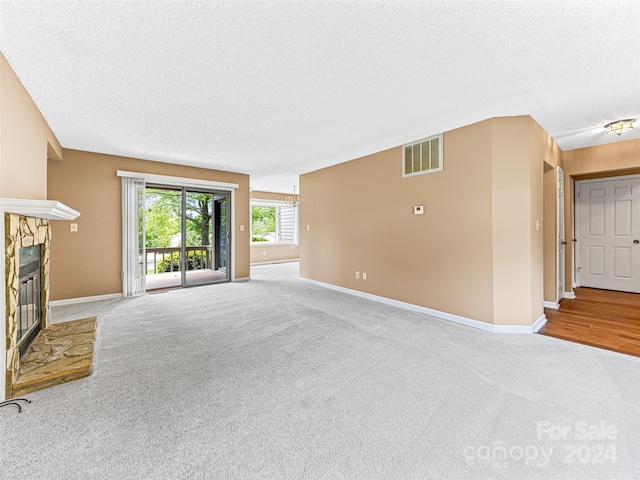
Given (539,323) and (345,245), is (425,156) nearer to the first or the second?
(345,245)

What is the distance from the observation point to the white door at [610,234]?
4.83 m

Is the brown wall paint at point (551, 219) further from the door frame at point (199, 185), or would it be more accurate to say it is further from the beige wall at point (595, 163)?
the door frame at point (199, 185)

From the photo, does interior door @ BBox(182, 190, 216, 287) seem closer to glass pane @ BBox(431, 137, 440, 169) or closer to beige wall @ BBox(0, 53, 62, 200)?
beige wall @ BBox(0, 53, 62, 200)

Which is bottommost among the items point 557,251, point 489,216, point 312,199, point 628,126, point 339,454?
point 339,454

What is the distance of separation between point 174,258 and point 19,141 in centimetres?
515

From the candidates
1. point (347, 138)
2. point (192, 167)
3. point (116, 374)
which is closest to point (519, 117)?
point (347, 138)

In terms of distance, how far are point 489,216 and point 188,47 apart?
345 centimetres

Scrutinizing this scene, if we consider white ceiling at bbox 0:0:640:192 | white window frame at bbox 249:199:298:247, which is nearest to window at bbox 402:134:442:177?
white ceiling at bbox 0:0:640:192

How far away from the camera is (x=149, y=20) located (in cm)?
175

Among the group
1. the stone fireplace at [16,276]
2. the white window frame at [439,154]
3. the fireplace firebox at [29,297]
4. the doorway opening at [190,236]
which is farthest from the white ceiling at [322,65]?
the doorway opening at [190,236]

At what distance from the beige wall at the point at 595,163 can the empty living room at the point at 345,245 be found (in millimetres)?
36

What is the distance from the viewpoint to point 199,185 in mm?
5793

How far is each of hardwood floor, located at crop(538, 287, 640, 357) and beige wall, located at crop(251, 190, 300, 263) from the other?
7391 millimetres

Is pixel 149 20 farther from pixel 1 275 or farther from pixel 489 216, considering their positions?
pixel 489 216
